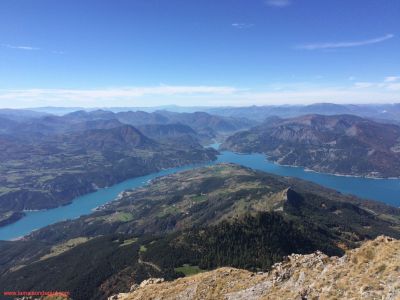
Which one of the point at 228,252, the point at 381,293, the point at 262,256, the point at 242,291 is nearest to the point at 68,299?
the point at 228,252

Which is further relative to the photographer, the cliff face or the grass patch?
the grass patch

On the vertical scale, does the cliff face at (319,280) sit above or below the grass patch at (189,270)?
above

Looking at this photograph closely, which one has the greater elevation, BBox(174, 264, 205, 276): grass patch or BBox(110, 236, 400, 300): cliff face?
BBox(110, 236, 400, 300): cliff face

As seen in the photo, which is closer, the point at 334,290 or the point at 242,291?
the point at 334,290

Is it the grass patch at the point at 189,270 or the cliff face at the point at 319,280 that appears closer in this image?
the cliff face at the point at 319,280

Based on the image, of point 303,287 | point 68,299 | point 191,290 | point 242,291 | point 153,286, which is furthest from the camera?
point 68,299

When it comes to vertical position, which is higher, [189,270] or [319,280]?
[319,280]

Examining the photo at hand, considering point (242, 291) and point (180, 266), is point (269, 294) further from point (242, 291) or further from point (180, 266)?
point (180, 266)

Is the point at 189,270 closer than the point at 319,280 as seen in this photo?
No
